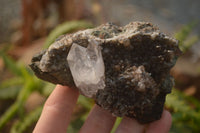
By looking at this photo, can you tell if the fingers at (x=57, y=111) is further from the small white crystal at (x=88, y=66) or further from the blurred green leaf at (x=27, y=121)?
the blurred green leaf at (x=27, y=121)

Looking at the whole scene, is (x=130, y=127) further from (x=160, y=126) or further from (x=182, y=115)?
(x=182, y=115)

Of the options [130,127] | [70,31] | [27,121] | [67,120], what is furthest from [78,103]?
[70,31]

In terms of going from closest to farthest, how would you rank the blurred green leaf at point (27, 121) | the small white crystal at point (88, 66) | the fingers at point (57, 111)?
the small white crystal at point (88, 66) → the fingers at point (57, 111) → the blurred green leaf at point (27, 121)

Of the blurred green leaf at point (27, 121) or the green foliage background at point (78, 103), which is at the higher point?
the green foliage background at point (78, 103)

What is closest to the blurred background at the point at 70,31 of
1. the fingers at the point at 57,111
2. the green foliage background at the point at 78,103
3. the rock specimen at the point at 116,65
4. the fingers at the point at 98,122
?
the green foliage background at the point at 78,103

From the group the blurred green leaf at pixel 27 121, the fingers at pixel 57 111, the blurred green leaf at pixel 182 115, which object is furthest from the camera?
the blurred green leaf at pixel 27 121

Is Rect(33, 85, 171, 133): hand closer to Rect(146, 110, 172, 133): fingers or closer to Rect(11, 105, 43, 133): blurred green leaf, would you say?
Rect(146, 110, 172, 133): fingers

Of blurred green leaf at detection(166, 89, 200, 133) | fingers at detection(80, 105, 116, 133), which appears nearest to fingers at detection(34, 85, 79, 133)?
fingers at detection(80, 105, 116, 133)
